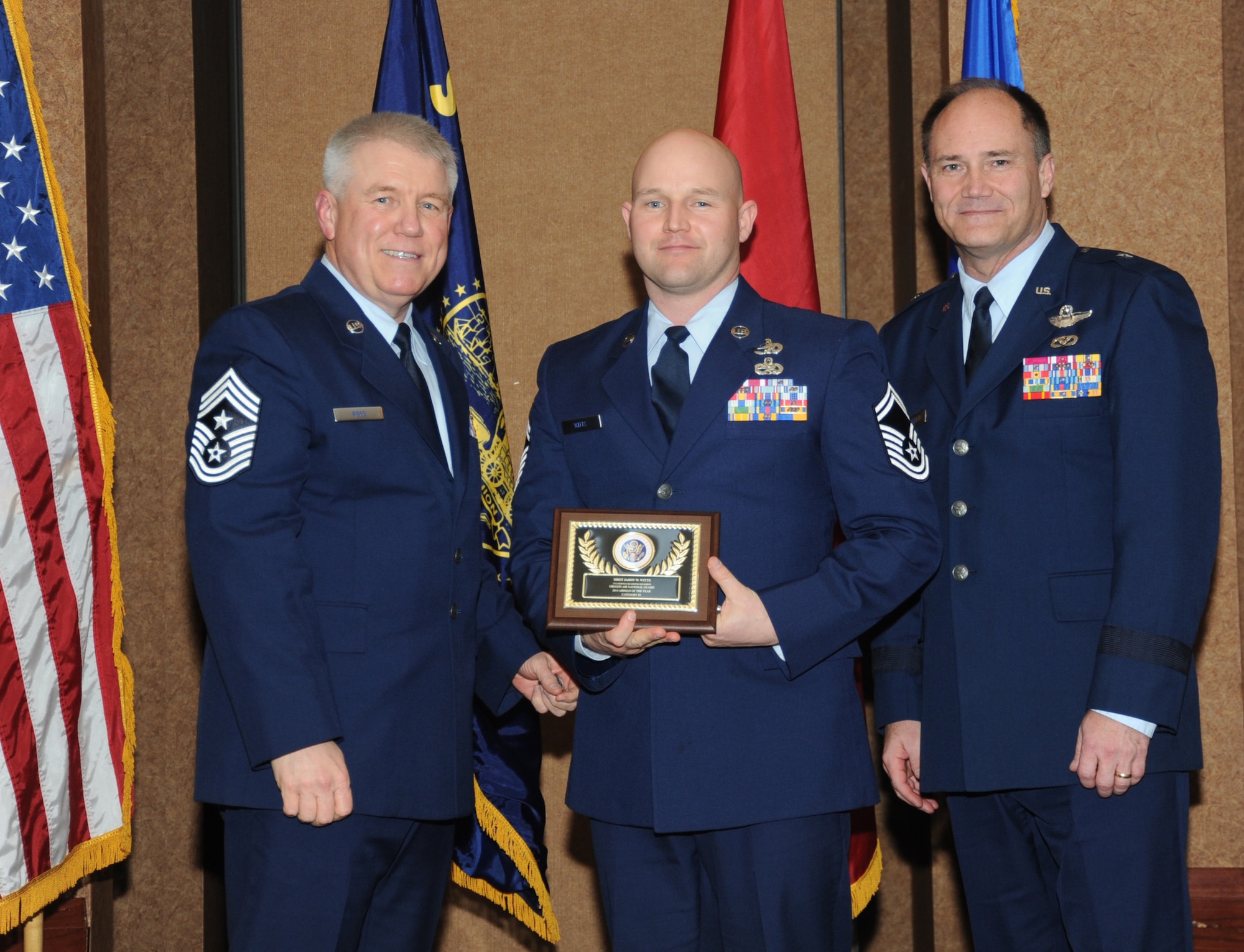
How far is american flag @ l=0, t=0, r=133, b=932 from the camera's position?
2707 mm

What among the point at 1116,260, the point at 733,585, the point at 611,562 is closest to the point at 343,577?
the point at 611,562

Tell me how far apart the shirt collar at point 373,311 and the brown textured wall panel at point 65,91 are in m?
1.07

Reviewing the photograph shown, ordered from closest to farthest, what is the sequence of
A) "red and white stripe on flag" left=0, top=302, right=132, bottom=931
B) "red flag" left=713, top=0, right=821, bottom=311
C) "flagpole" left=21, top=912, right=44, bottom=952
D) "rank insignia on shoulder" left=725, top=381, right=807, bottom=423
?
"rank insignia on shoulder" left=725, top=381, right=807, bottom=423, "red and white stripe on flag" left=0, top=302, right=132, bottom=931, "flagpole" left=21, top=912, right=44, bottom=952, "red flag" left=713, top=0, right=821, bottom=311

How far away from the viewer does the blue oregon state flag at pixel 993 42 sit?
3.30m

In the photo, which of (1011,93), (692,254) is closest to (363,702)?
(692,254)

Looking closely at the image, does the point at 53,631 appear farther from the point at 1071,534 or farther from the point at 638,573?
the point at 1071,534

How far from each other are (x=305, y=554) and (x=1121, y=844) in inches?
63.9

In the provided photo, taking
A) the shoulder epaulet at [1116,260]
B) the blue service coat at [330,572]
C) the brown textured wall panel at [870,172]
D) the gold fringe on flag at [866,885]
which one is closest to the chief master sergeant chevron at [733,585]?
the blue service coat at [330,572]

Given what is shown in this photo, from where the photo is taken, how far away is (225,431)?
2.18 metres

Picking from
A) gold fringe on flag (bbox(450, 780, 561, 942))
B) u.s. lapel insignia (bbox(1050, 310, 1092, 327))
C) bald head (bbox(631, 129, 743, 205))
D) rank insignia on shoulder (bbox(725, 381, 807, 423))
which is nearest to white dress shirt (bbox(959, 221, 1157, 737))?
u.s. lapel insignia (bbox(1050, 310, 1092, 327))

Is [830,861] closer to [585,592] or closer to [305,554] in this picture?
[585,592]

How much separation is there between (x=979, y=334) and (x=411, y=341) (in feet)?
4.04

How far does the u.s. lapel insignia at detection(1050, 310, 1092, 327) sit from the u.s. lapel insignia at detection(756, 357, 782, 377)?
586 millimetres

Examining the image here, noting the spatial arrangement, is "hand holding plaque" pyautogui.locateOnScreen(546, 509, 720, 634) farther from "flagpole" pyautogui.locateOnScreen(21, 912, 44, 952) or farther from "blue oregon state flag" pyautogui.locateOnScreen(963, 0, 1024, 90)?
"blue oregon state flag" pyautogui.locateOnScreen(963, 0, 1024, 90)
